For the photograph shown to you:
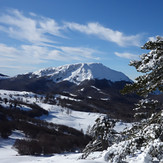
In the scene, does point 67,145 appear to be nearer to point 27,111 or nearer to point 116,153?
point 116,153

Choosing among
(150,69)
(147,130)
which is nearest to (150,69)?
(150,69)

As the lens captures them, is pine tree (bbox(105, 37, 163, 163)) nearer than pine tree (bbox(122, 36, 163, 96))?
Yes

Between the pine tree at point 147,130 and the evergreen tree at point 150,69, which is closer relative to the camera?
the pine tree at point 147,130

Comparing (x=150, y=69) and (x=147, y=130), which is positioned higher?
(x=150, y=69)

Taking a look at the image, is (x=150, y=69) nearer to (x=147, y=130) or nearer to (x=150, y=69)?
(x=150, y=69)

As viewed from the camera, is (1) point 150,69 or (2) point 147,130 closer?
(2) point 147,130

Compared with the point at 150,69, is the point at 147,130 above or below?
below

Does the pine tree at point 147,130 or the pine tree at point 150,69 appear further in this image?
the pine tree at point 150,69

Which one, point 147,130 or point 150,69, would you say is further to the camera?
point 150,69

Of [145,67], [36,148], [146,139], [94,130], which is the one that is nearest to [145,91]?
[145,67]

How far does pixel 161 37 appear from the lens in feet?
19.2

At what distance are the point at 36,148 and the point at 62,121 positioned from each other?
106 metres

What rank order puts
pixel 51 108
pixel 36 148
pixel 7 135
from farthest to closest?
pixel 51 108 < pixel 7 135 < pixel 36 148

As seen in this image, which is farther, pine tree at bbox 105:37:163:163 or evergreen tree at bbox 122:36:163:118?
evergreen tree at bbox 122:36:163:118
